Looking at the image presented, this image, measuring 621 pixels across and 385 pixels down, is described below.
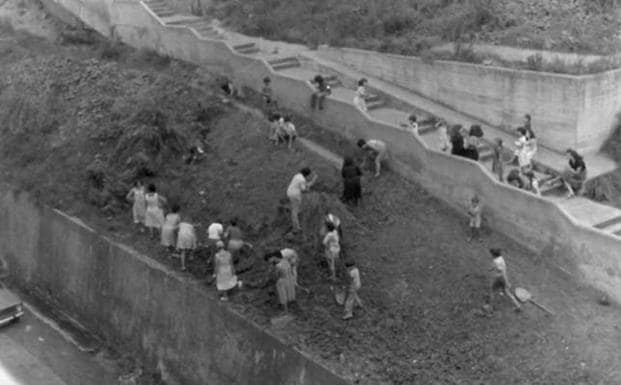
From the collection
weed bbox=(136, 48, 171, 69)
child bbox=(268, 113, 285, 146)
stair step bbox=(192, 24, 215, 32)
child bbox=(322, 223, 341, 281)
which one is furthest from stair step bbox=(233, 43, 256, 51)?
child bbox=(322, 223, 341, 281)

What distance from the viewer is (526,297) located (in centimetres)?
1304

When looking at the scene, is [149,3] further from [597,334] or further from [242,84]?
[597,334]

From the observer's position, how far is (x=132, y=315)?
15977 mm

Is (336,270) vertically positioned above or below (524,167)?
below

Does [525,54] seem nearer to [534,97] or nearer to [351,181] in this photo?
[534,97]

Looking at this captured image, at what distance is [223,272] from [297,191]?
2.13 metres

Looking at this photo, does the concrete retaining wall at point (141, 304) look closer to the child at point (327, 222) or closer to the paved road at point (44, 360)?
the paved road at point (44, 360)

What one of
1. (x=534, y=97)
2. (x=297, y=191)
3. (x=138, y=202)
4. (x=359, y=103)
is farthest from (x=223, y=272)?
(x=534, y=97)

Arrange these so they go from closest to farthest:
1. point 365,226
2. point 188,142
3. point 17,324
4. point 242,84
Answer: point 365,226 < point 17,324 < point 188,142 < point 242,84

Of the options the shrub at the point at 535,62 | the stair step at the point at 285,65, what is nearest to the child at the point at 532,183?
the shrub at the point at 535,62

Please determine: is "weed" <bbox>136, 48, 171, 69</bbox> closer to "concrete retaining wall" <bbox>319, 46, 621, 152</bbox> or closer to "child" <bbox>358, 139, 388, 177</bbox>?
"concrete retaining wall" <bbox>319, 46, 621, 152</bbox>

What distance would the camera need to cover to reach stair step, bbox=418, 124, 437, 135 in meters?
17.0

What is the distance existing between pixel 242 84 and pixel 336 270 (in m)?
7.66

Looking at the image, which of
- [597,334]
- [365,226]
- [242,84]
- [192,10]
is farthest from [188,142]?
[597,334]
